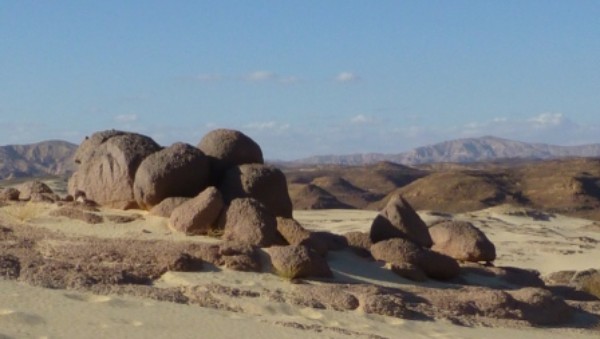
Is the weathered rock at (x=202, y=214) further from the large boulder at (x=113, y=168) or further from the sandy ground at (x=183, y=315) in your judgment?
the large boulder at (x=113, y=168)

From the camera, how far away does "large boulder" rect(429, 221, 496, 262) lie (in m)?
16.7

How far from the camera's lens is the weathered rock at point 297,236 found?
1407cm

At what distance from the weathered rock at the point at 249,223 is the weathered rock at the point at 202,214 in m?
0.16

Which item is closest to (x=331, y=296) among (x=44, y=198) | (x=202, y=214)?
(x=202, y=214)

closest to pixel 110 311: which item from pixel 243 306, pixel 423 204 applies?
pixel 243 306

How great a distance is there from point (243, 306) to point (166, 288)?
3.60ft

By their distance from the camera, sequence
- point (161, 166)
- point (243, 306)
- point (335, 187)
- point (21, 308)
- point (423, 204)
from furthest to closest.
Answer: point (335, 187), point (423, 204), point (161, 166), point (243, 306), point (21, 308)

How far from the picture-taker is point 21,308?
30.8ft

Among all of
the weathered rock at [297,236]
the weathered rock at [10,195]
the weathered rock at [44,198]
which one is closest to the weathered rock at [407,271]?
the weathered rock at [297,236]

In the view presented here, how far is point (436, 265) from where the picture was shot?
1463 cm

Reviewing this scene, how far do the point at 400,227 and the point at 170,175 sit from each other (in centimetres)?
406

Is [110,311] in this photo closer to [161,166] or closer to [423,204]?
[161,166]

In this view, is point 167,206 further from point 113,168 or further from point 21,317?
point 21,317

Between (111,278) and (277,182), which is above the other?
(277,182)
